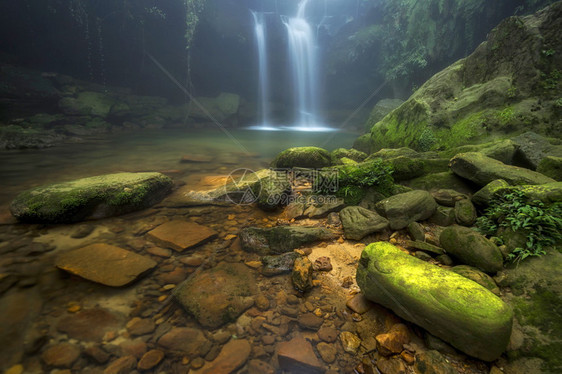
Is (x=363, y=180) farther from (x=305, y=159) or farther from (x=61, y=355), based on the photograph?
(x=61, y=355)

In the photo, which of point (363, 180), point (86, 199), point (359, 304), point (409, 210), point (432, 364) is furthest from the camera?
point (363, 180)

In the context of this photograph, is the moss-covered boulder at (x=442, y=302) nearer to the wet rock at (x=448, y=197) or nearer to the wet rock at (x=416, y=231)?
the wet rock at (x=416, y=231)

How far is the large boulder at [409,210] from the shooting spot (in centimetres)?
360

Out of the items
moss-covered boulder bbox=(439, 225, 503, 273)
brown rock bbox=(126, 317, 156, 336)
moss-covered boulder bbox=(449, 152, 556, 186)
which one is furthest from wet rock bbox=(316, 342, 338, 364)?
moss-covered boulder bbox=(449, 152, 556, 186)

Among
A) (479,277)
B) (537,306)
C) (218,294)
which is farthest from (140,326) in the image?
(537,306)

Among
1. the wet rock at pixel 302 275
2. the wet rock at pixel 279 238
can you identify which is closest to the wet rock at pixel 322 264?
the wet rock at pixel 302 275

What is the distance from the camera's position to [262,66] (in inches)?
1102

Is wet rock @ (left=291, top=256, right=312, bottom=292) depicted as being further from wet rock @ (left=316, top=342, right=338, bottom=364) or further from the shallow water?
the shallow water

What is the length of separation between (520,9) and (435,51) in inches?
202

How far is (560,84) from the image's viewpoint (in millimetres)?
5594

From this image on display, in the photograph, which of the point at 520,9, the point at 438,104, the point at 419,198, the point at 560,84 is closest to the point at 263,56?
the point at 520,9

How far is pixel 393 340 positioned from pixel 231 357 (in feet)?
A: 5.05

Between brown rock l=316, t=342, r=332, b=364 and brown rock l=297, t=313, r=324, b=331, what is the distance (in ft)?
0.62

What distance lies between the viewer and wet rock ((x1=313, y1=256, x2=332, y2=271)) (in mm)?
3166
